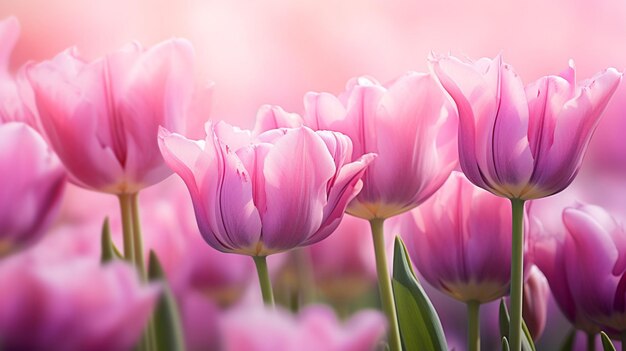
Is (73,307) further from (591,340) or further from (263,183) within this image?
(591,340)

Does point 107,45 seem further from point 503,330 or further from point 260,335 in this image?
point 260,335

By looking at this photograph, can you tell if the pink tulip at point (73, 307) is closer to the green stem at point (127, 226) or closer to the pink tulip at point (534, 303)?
Answer: the green stem at point (127, 226)

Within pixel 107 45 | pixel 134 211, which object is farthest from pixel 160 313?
pixel 107 45

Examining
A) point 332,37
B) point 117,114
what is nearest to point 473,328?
point 117,114

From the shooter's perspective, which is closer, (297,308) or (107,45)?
(297,308)

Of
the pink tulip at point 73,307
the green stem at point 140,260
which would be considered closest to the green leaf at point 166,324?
the green stem at point 140,260

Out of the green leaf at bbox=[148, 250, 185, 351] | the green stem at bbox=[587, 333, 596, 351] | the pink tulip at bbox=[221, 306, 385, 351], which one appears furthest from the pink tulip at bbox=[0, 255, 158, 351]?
the green stem at bbox=[587, 333, 596, 351]
